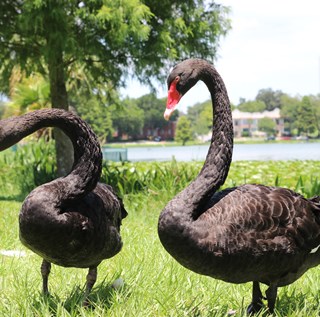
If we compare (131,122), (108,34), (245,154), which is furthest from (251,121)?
(108,34)

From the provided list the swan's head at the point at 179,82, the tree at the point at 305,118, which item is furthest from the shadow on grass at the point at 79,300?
the tree at the point at 305,118

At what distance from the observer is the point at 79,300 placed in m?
2.49

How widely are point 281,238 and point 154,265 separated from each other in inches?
49.5

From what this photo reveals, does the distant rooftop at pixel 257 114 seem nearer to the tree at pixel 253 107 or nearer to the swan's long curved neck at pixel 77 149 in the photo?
the tree at pixel 253 107

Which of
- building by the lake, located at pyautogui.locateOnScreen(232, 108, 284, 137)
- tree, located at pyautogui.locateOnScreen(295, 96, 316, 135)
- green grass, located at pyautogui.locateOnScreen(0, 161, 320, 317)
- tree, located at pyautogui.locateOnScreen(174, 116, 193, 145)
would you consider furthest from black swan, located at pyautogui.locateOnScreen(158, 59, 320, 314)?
building by the lake, located at pyautogui.locateOnScreen(232, 108, 284, 137)

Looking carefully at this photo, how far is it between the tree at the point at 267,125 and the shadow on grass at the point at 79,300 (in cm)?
7232

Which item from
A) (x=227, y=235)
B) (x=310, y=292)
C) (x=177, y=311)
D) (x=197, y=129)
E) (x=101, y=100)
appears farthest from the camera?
(x=197, y=129)

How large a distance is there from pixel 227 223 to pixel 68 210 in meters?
0.69

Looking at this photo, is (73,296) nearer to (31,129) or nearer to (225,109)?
(31,129)

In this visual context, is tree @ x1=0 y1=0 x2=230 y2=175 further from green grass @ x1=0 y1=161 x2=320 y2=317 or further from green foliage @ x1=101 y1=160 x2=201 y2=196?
green grass @ x1=0 y1=161 x2=320 y2=317

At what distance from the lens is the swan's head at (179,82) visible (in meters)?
2.06

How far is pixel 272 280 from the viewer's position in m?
2.23

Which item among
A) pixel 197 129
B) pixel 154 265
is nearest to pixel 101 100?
pixel 154 265

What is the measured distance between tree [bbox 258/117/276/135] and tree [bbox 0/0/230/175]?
6677cm
